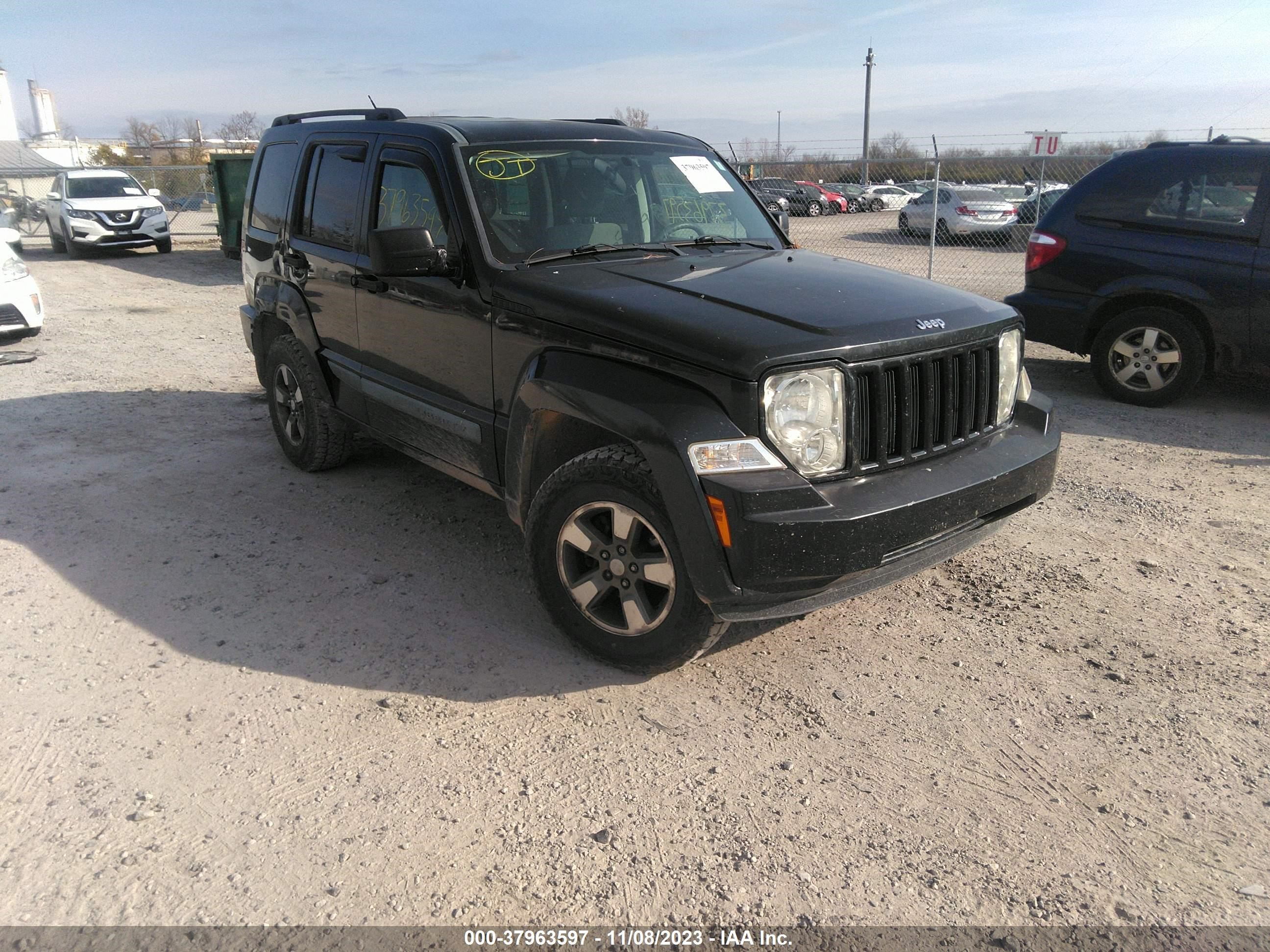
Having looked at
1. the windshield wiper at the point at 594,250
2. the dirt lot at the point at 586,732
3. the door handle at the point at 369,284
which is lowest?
the dirt lot at the point at 586,732

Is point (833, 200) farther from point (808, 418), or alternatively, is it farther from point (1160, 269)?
point (808, 418)

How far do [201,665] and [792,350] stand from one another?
2.50 meters

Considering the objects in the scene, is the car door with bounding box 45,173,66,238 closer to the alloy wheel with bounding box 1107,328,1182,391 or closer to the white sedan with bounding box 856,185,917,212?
the alloy wheel with bounding box 1107,328,1182,391

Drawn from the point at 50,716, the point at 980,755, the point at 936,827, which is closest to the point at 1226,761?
the point at 980,755

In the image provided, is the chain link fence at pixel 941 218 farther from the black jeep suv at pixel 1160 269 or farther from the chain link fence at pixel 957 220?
the black jeep suv at pixel 1160 269

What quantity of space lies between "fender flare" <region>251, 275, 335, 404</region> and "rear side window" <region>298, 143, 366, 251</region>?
40 centimetres

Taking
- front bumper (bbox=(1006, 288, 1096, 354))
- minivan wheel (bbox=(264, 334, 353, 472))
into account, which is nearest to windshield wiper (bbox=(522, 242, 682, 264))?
minivan wheel (bbox=(264, 334, 353, 472))

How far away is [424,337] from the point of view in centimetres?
421

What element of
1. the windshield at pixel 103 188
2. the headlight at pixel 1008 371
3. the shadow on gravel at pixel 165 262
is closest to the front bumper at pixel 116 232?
the shadow on gravel at pixel 165 262

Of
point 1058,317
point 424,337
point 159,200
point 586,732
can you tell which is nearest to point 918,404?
point 586,732

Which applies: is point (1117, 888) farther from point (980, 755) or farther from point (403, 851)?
→ point (403, 851)

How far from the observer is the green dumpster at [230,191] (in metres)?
17.0

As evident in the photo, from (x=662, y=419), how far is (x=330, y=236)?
2.74 m

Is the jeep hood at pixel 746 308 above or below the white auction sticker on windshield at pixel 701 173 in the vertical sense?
below
